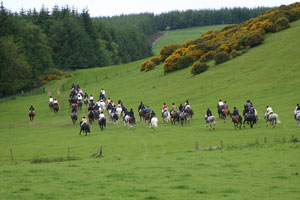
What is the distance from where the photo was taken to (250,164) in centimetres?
2509

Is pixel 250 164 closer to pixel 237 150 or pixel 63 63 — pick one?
pixel 237 150

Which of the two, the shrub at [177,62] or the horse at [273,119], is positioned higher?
the shrub at [177,62]

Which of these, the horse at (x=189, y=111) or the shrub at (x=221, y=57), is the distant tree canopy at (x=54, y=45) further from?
the horse at (x=189, y=111)

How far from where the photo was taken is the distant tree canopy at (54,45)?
86.1m

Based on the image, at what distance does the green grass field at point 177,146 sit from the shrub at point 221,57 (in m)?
1.80

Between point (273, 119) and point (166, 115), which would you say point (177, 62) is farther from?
point (273, 119)

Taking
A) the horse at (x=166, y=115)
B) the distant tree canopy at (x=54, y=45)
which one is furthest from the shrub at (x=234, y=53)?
the horse at (x=166, y=115)

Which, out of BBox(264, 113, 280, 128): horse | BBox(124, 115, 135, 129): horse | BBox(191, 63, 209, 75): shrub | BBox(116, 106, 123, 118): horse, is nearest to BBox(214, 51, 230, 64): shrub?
BBox(191, 63, 209, 75): shrub

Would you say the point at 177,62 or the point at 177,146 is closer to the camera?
the point at 177,146

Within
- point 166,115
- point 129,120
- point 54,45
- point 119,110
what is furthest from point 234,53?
point 54,45

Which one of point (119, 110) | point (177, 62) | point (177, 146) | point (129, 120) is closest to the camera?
point (177, 146)

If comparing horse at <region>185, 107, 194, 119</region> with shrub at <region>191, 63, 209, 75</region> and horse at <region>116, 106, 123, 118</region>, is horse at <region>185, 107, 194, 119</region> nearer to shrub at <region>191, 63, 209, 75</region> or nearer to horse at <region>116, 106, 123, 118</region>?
horse at <region>116, 106, 123, 118</region>

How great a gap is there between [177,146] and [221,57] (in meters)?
44.2

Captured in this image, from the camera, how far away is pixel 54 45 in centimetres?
12138
